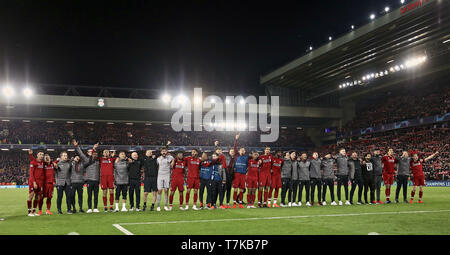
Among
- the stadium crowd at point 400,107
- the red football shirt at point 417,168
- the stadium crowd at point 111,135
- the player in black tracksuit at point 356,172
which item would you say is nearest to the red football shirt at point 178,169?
the player in black tracksuit at point 356,172

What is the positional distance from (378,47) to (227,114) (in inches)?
844

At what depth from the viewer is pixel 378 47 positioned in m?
37.1

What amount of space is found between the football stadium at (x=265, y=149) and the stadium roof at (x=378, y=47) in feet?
0.46

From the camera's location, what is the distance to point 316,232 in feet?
27.8

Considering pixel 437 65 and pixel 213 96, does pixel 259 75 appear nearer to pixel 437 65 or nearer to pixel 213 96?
pixel 213 96

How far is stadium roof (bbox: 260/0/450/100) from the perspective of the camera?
1192 inches

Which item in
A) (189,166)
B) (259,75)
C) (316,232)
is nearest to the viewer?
(316,232)

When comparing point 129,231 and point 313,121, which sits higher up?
point 313,121

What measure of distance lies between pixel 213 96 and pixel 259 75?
24.7ft

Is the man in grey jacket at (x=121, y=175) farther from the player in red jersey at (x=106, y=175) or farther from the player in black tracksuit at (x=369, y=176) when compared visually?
the player in black tracksuit at (x=369, y=176)

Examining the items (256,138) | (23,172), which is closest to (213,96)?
(256,138)

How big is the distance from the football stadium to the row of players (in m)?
0.04

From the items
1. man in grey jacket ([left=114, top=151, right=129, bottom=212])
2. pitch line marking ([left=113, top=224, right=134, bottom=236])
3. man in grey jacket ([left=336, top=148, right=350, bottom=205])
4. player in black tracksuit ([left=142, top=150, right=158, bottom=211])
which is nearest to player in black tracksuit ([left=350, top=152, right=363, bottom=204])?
man in grey jacket ([left=336, top=148, right=350, bottom=205])

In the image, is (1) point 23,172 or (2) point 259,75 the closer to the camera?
(1) point 23,172
